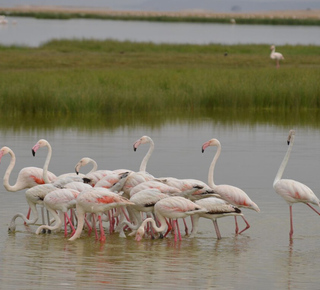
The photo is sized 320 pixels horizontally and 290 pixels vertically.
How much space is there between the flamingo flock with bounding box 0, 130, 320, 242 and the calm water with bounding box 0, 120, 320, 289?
193 millimetres

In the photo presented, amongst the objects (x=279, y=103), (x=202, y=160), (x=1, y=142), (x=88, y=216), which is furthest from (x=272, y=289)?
(x=279, y=103)

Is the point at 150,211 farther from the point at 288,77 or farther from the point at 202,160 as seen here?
the point at 288,77

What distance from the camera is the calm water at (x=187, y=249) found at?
798cm

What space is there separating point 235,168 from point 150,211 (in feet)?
15.5

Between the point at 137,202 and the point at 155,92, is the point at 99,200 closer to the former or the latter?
the point at 137,202

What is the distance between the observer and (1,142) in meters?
17.1

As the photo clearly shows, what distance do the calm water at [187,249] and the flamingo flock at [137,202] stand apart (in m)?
0.19

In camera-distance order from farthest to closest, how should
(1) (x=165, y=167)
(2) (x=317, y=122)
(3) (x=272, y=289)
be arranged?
1. (2) (x=317, y=122)
2. (1) (x=165, y=167)
3. (3) (x=272, y=289)

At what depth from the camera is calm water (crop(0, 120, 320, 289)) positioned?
314 inches

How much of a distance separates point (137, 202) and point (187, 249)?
0.86m

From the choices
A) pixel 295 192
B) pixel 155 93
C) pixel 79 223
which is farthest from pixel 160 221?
pixel 155 93

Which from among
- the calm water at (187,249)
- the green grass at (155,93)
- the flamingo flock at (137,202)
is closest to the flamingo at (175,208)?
the flamingo flock at (137,202)

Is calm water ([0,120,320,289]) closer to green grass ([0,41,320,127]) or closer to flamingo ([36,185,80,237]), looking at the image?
flamingo ([36,185,80,237])

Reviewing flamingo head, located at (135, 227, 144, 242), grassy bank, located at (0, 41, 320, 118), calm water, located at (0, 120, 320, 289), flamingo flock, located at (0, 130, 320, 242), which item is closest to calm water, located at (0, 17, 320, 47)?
grassy bank, located at (0, 41, 320, 118)
